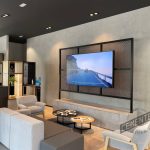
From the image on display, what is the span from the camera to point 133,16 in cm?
445

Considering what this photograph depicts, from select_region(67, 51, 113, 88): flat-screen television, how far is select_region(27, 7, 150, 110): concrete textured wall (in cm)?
53

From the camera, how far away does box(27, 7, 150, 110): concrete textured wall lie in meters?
4.25

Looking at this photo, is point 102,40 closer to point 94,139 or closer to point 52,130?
point 94,139

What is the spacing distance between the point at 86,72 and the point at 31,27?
2.69 metres

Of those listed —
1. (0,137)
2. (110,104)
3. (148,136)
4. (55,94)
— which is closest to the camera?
(148,136)

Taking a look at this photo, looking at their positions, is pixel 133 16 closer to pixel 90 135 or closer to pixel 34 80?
pixel 90 135

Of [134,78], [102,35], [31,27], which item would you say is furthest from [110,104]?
[31,27]

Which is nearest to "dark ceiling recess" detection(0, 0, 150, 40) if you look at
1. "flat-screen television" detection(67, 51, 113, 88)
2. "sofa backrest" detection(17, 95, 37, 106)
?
"flat-screen television" detection(67, 51, 113, 88)

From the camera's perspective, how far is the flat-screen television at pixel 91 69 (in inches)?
186

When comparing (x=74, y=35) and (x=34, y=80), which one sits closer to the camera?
(x=74, y=35)

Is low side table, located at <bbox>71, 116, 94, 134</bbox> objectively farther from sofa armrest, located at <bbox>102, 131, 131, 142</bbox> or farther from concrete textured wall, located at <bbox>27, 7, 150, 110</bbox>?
sofa armrest, located at <bbox>102, 131, 131, 142</bbox>

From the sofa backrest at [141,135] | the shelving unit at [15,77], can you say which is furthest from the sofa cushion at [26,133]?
the shelving unit at [15,77]

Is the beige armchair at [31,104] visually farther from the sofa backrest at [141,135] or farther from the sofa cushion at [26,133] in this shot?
the sofa backrest at [141,135]

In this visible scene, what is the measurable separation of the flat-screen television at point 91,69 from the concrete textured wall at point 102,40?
528mm
